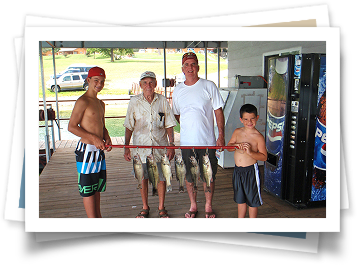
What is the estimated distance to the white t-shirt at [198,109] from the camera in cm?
363

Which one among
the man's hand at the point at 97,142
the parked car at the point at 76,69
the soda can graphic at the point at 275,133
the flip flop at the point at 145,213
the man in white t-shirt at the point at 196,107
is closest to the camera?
the man's hand at the point at 97,142

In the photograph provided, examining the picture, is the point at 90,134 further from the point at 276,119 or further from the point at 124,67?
the point at 124,67

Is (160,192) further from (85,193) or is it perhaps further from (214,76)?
(214,76)

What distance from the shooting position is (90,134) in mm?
3201

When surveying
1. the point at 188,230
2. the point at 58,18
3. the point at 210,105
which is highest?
the point at 58,18

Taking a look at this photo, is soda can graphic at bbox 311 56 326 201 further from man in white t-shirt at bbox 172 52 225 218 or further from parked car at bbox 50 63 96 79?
parked car at bbox 50 63 96 79

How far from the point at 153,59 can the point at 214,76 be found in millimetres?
5599

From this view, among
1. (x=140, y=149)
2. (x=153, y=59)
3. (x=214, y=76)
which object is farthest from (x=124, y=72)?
(x=140, y=149)

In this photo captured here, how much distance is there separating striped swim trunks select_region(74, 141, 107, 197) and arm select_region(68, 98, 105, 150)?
123 millimetres

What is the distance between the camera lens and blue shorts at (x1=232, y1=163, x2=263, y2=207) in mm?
3250

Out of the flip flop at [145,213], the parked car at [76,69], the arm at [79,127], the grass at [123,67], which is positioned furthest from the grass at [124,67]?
the arm at [79,127]

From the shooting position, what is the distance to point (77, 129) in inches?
123

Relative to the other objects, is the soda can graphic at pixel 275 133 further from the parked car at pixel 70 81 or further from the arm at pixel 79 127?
the parked car at pixel 70 81

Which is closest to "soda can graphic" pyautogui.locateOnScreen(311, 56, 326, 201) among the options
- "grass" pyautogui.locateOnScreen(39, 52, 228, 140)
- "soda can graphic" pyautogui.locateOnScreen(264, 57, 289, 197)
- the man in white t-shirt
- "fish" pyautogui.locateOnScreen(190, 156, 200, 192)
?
"soda can graphic" pyautogui.locateOnScreen(264, 57, 289, 197)
